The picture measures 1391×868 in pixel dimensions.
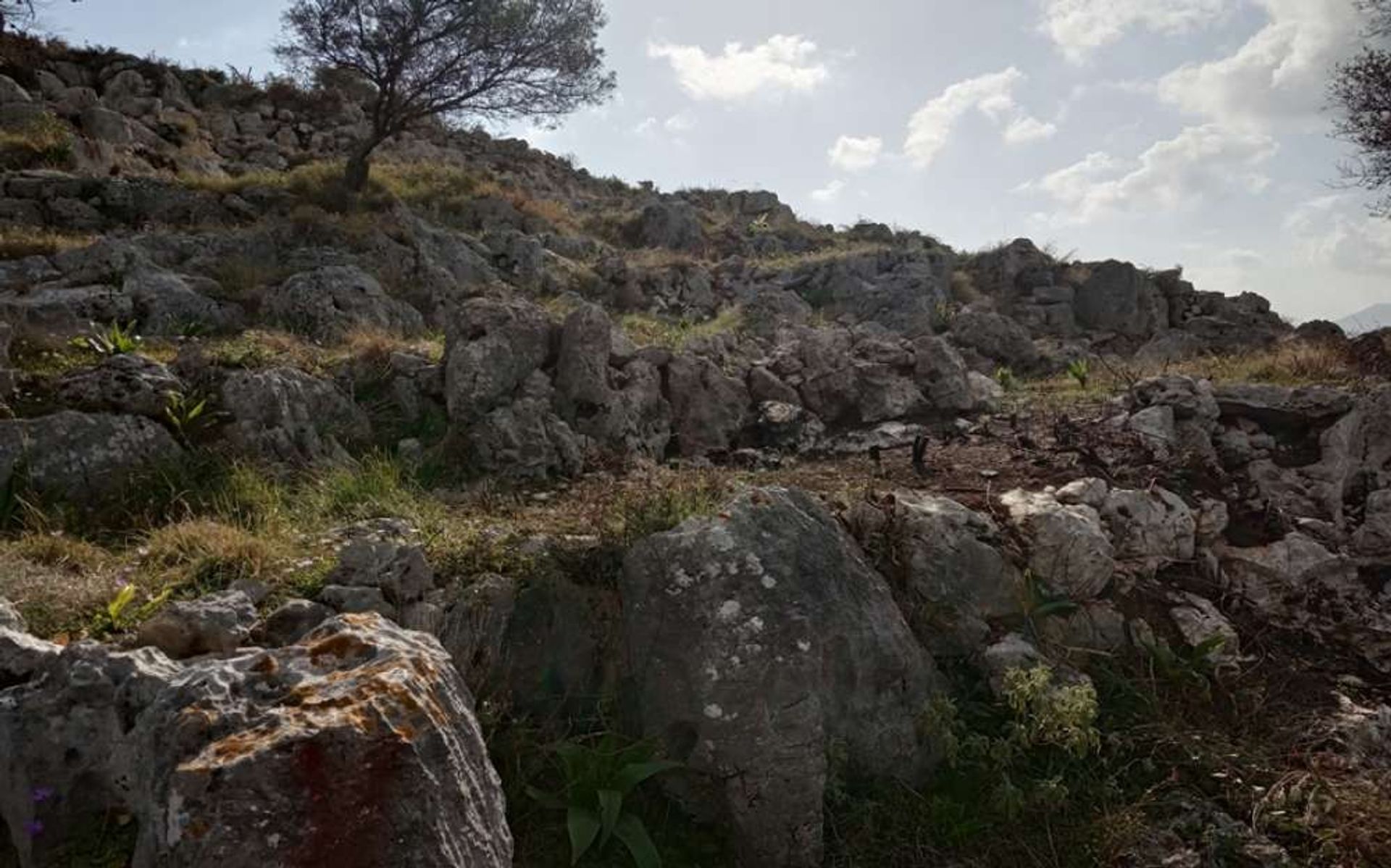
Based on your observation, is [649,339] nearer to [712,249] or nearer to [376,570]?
[376,570]

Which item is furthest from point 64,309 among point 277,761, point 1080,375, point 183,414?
point 1080,375

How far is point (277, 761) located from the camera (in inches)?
88.9

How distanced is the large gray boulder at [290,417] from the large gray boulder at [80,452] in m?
0.61

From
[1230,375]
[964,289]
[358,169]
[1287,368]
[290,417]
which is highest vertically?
[358,169]

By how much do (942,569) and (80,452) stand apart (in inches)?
247

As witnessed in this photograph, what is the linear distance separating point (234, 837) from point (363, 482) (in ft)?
13.5

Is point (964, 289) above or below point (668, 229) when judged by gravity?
below

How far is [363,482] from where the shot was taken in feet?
19.7

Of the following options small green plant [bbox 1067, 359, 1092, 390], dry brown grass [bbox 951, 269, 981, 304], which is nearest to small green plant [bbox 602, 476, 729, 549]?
small green plant [bbox 1067, 359, 1092, 390]

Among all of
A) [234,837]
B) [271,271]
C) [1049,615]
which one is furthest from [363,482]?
[271,271]

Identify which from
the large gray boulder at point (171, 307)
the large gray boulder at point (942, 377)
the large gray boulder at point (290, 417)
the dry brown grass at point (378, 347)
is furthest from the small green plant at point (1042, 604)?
the large gray boulder at point (171, 307)

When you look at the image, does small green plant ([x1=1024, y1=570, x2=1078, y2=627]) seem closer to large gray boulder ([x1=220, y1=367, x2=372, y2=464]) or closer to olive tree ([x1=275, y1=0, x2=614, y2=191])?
large gray boulder ([x1=220, y1=367, x2=372, y2=464])

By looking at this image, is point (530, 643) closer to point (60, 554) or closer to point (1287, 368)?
point (60, 554)

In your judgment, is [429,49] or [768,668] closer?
[768,668]
